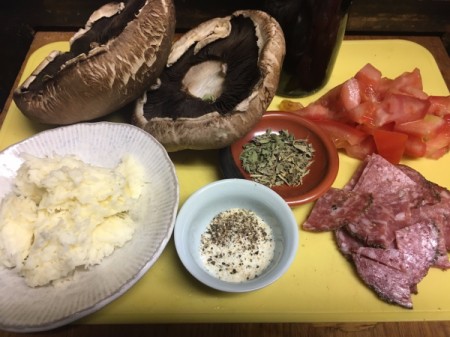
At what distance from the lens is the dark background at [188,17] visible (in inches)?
87.7

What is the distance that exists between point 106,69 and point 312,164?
0.87m

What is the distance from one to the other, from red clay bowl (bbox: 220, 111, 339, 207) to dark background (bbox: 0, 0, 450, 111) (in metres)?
0.83

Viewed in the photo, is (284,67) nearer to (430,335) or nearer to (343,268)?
(343,268)

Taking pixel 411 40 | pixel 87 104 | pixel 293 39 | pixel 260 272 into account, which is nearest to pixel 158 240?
pixel 260 272

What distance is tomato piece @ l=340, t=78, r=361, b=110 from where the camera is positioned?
170 centimetres

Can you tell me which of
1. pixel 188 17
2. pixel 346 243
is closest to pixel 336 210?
pixel 346 243

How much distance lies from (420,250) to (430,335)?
0.28 m

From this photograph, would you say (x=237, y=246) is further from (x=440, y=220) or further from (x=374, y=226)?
(x=440, y=220)

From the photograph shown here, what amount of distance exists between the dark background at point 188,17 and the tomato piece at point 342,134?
0.89 m

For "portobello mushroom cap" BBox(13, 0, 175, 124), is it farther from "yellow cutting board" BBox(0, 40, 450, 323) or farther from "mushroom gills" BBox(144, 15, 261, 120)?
"yellow cutting board" BBox(0, 40, 450, 323)

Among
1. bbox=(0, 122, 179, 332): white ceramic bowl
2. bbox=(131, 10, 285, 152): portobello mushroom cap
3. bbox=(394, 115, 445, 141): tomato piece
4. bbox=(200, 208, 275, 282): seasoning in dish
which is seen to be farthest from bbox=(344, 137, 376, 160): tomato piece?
bbox=(0, 122, 179, 332): white ceramic bowl

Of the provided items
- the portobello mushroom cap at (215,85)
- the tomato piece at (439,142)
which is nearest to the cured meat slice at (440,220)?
the tomato piece at (439,142)

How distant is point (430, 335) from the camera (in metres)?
1.33

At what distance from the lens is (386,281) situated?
4.40 ft
